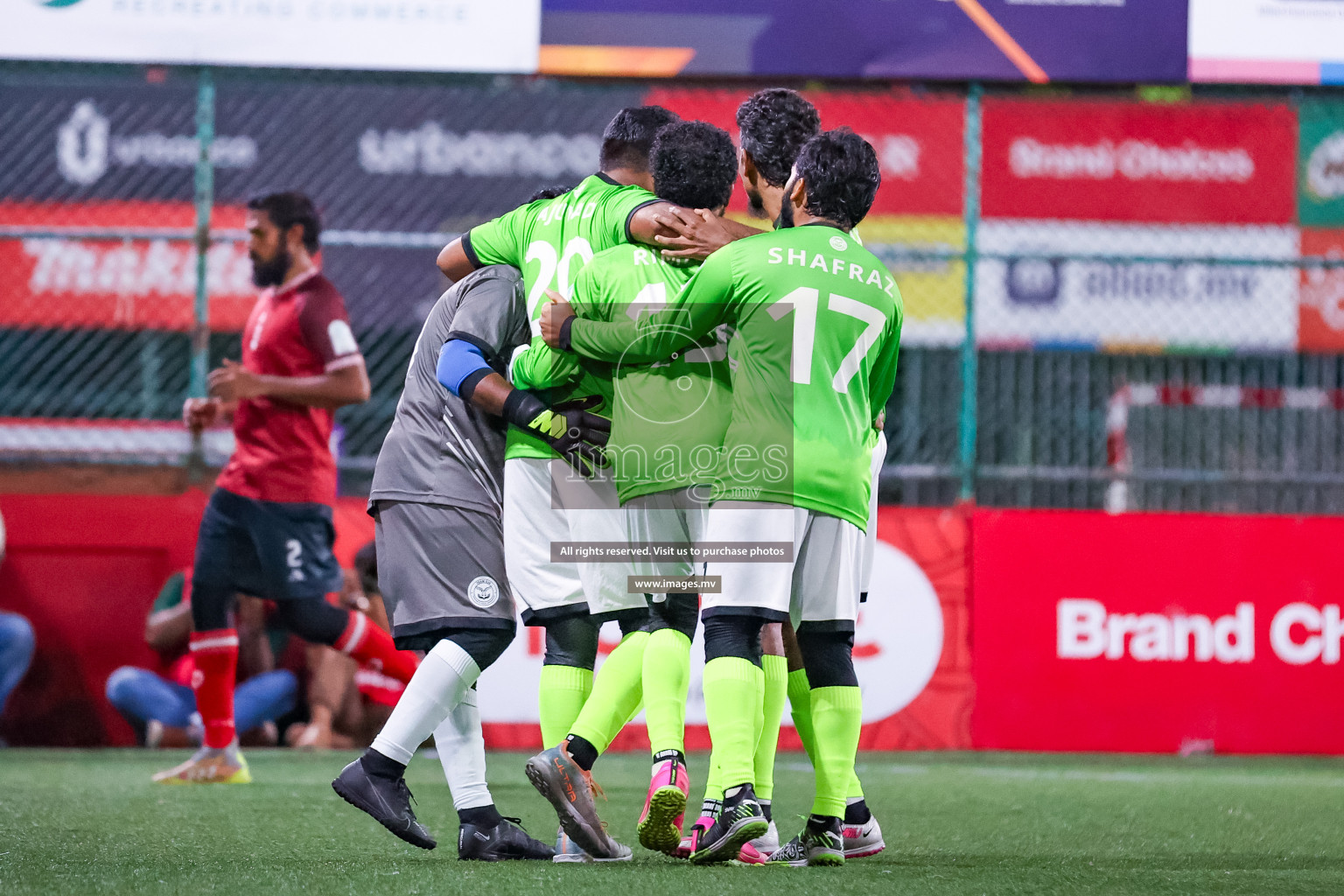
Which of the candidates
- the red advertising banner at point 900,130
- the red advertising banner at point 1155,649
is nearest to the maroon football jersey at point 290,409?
the red advertising banner at point 900,130

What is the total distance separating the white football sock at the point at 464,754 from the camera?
416 cm

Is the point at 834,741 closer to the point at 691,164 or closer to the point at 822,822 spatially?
the point at 822,822

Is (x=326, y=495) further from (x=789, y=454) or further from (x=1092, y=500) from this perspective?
(x=1092, y=500)

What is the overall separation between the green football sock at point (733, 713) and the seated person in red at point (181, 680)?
4.01 m

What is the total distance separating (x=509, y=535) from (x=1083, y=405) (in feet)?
16.1

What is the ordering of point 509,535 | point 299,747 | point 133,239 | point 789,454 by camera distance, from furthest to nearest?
point 133,239 → point 299,747 → point 509,535 → point 789,454

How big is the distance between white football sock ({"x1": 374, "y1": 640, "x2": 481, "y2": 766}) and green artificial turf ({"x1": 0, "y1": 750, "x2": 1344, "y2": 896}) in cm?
27

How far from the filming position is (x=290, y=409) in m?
6.64

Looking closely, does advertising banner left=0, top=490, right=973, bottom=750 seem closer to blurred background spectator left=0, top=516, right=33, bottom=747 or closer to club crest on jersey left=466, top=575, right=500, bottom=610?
blurred background spectator left=0, top=516, right=33, bottom=747

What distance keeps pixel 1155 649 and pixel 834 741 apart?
13.6ft

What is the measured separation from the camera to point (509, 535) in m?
4.22

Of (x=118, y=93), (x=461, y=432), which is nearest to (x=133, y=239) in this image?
(x=118, y=93)

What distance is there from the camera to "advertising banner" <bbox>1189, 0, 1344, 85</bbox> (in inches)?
329

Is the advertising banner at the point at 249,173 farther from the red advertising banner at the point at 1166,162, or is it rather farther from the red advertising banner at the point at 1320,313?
the red advertising banner at the point at 1320,313
